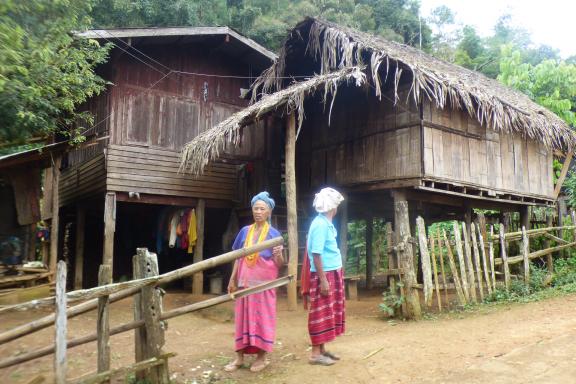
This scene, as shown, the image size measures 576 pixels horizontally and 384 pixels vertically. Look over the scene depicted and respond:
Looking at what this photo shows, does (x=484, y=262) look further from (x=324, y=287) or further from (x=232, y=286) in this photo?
(x=232, y=286)

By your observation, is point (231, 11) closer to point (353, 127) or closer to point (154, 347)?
point (353, 127)

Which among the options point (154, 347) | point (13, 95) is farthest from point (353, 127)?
point (154, 347)

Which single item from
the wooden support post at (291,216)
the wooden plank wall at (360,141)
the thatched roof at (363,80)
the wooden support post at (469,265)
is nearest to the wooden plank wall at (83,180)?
the thatched roof at (363,80)

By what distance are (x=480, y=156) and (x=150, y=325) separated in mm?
7741

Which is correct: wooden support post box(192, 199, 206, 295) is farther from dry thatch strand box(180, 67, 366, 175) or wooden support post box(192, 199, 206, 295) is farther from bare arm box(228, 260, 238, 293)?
bare arm box(228, 260, 238, 293)

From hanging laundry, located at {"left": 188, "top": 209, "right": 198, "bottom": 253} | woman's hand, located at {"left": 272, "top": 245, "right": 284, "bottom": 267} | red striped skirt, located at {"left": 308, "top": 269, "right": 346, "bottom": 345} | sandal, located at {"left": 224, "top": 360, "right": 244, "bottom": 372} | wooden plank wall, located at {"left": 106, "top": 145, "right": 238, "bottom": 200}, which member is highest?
wooden plank wall, located at {"left": 106, "top": 145, "right": 238, "bottom": 200}

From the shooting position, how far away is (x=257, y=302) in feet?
14.7

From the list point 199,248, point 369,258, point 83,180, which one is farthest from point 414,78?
point 83,180

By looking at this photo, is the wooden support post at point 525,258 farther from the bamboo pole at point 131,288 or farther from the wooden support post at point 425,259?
the bamboo pole at point 131,288

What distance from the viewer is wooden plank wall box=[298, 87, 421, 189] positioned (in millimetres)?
8680

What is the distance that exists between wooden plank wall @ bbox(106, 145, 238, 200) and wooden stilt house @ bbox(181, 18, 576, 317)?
0.70 meters


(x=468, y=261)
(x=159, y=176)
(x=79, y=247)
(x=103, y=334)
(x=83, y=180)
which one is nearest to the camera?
(x=103, y=334)

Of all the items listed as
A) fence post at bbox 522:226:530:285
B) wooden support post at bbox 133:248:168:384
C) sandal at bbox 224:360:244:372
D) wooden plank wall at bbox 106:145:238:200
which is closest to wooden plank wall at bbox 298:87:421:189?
wooden plank wall at bbox 106:145:238:200

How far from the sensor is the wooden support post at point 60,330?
10.3 ft
